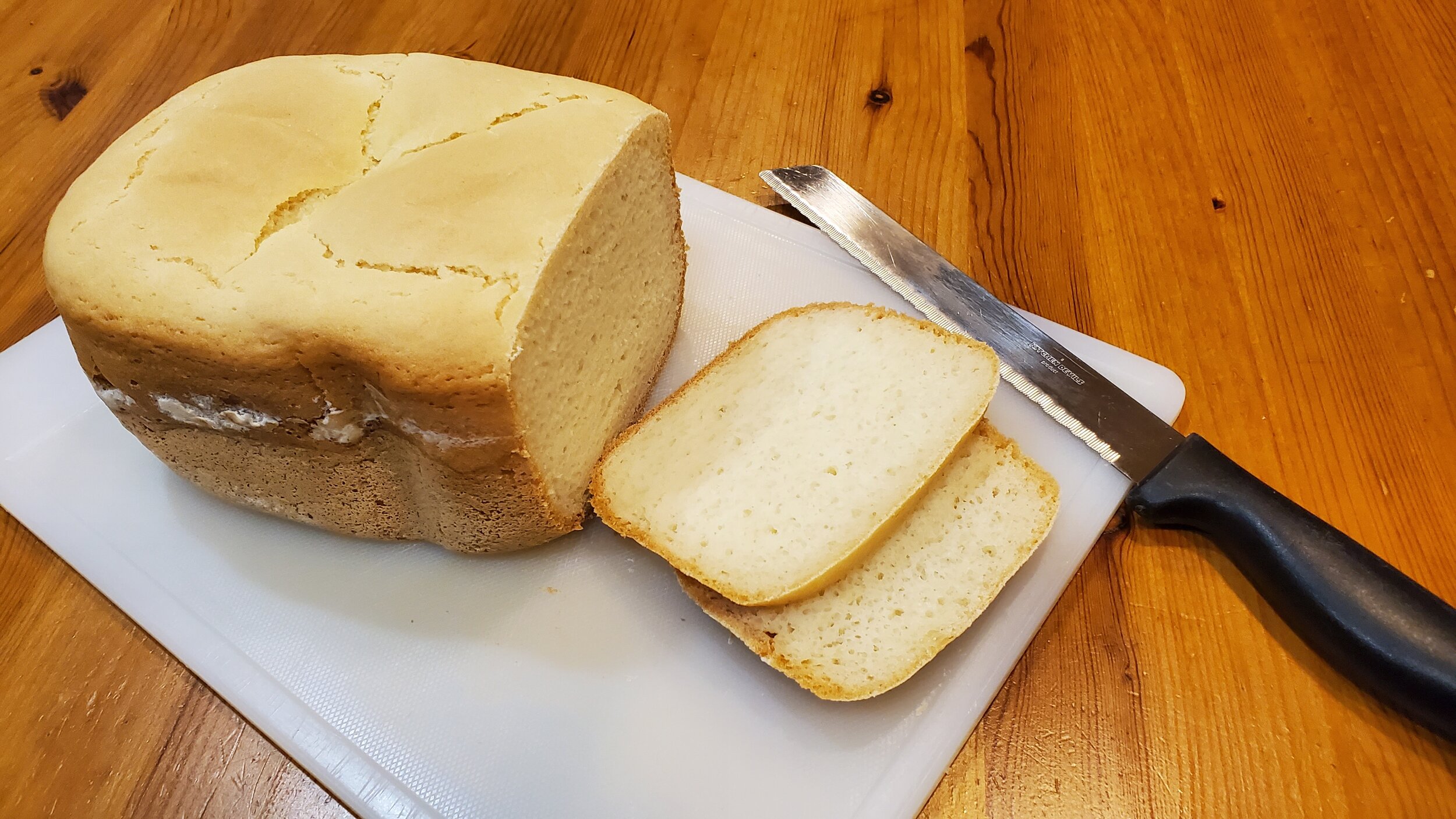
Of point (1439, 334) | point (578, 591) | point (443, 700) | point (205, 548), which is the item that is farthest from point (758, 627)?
point (1439, 334)

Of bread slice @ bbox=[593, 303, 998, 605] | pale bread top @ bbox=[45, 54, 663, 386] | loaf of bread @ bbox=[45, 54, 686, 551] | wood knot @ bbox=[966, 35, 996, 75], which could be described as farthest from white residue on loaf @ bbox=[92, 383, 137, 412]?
wood knot @ bbox=[966, 35, 996, 75]

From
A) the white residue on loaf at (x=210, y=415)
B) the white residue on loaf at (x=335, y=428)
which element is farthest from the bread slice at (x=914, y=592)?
the white residue on loaf at (x=210, y=415)

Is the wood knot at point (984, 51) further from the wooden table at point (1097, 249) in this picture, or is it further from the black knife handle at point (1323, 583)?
the black knife handle at point (1323, 583)

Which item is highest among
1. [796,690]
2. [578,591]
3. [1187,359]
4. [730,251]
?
[1187,359]

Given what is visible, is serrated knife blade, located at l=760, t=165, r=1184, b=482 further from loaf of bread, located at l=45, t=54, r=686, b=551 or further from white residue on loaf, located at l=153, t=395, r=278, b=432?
white residue on loaf, located at l=153, t=395, r=278, b=432

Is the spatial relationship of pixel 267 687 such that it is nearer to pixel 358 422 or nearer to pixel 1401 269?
pixel 358 422
